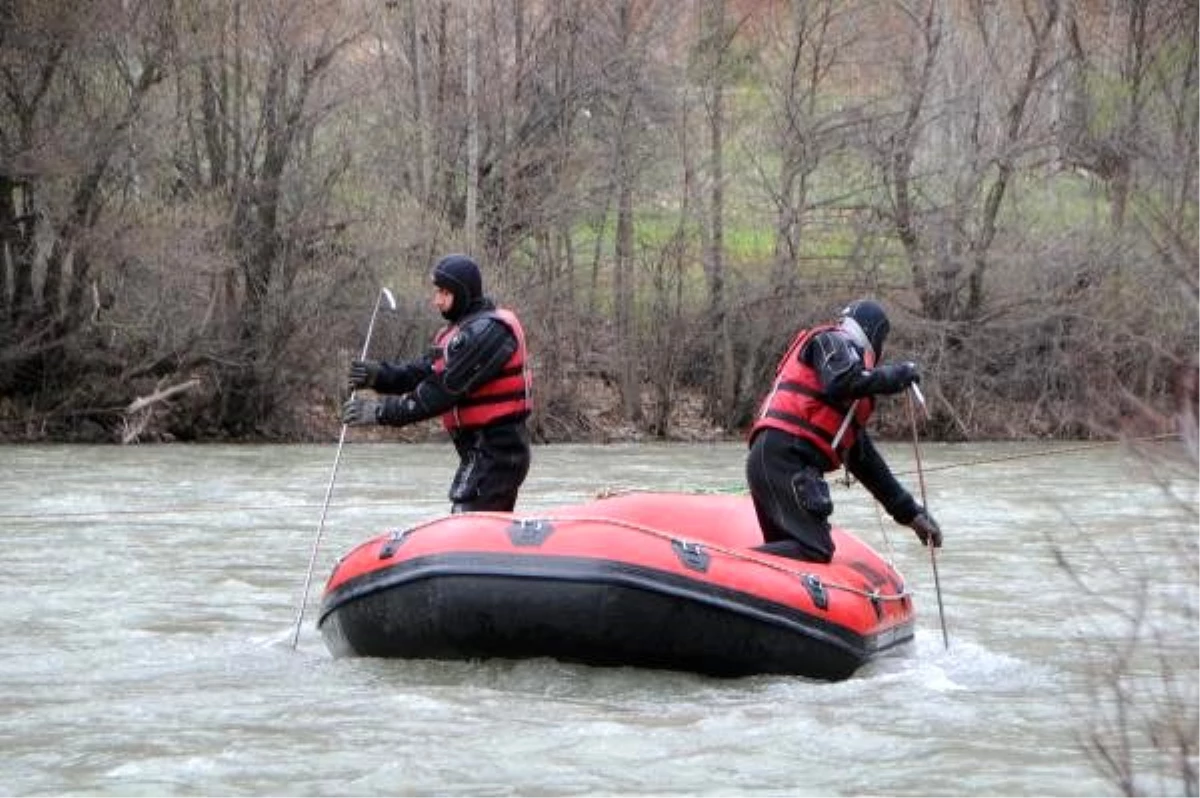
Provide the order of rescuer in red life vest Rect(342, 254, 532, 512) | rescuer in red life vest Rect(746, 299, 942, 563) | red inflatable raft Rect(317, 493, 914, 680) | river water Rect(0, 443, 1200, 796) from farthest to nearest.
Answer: rescuer in red life vest Rect(342, 254, 532, 512)
rescuer in red life vest Rect(746, 299, 942, 563)
red inflatable raft Rect(317, 493, 914, 680)
river water Rect(0, 443, 1200, 796)

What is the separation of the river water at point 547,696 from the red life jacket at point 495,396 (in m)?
1.00

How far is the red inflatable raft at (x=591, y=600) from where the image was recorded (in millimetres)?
6914

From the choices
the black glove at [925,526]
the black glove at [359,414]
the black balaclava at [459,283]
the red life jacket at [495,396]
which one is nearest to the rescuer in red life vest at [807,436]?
the black glove at [925,526]

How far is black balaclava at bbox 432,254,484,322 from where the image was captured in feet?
25.3

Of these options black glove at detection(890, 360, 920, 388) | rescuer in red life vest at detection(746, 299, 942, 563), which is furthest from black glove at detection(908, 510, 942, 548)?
black glove at detection(890, 360, 920, 388)

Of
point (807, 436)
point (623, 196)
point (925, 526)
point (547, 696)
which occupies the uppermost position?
point (623, 196)

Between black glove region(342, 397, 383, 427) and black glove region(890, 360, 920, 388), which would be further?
black glove region(342, 397, 383, 427)

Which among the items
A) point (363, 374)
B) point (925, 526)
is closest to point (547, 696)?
point (363, 374)

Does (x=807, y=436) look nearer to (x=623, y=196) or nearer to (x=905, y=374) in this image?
(x=905, y=374)

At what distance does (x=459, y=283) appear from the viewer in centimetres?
773

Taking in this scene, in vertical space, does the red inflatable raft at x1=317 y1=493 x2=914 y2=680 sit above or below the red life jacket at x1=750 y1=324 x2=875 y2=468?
below

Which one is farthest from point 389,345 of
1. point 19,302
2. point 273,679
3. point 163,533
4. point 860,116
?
point 273,679

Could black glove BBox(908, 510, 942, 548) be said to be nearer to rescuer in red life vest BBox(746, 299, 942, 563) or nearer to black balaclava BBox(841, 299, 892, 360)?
rescuer in red life vest BBox(746, 299, 942, 563)

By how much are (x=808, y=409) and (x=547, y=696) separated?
152 centimetres
